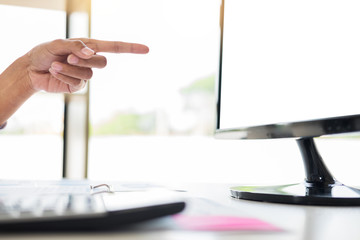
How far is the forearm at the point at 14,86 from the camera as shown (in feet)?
3.19

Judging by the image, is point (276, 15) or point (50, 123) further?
point (50, 123)

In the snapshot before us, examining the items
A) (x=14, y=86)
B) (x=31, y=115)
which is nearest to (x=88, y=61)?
(x=14, y=86)

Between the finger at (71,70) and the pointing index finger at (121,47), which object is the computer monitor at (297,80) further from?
the finger at (71,70)


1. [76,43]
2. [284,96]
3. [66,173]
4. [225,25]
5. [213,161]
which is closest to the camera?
[284,96]

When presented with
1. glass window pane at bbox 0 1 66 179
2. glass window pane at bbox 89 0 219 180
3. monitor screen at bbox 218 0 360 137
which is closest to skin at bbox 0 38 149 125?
monitor screen at bbox 218 0 360 137

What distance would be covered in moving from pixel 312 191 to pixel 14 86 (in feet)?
2.53

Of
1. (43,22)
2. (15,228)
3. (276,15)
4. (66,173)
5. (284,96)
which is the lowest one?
(66,173)

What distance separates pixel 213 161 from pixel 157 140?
71.5 inches

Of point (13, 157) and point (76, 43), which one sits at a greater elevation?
point (76, 43)

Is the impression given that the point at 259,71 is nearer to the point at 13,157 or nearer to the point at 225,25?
the point at 225,25

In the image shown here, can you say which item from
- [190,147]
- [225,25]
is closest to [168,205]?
[225,25]

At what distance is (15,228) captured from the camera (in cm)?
29

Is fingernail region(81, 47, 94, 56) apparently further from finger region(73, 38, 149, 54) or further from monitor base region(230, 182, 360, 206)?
monitor base region(230, 182, 360, 206)

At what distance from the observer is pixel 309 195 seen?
1.74 feet
